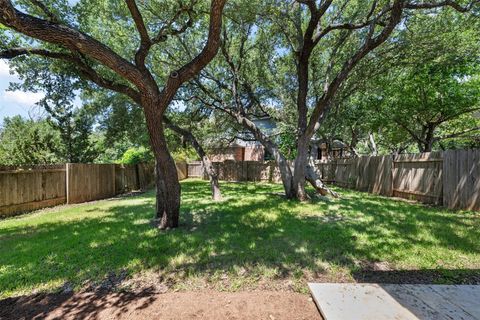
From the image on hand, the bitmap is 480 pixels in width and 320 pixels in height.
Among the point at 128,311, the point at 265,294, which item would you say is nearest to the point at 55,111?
the point at 128,311

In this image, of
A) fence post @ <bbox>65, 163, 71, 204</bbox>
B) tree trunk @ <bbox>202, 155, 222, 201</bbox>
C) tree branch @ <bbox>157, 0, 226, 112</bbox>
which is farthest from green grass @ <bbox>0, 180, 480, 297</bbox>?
tree branch @ <bbox>157, 0, 226, 112</bbox>

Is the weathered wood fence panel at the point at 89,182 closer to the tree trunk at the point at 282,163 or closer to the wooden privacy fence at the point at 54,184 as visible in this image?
the wooden privacy fence at the point at 54,184

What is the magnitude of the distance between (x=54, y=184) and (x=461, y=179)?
37.4 ft

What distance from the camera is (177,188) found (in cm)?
523

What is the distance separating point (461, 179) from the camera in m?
6.37

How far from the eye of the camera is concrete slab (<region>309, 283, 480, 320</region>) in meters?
2.36

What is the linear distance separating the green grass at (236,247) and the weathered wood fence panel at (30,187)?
0.87 m

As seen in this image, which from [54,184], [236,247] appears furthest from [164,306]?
[54,184]

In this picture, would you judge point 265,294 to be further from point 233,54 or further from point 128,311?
point 233,54

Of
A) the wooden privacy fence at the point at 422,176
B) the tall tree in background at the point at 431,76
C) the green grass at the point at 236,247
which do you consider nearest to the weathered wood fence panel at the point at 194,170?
the wooden privacy fence at the point at 422,176

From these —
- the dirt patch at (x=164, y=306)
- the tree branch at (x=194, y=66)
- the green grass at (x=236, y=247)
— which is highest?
the tree branch at (x=194, y=66)

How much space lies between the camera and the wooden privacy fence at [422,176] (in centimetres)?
621

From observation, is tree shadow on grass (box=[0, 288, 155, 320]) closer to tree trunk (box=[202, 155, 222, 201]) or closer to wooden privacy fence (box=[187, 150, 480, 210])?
tree trunk (box=[202, 155, 222, 201])

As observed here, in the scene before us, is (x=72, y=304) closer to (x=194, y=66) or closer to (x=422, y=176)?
(x=194, y=66)
